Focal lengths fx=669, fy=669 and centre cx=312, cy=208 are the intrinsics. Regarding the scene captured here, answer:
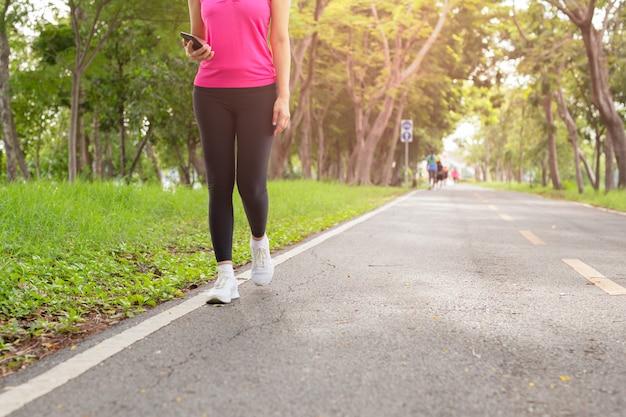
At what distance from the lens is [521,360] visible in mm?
2926

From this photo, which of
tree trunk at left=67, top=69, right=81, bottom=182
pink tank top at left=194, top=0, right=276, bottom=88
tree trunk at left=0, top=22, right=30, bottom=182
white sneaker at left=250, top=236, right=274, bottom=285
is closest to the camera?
pink tank top at left=194, top=0, right=276, bottom=88

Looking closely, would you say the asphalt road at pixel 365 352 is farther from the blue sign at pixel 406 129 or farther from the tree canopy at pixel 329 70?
the blue sign at pixel 406 129

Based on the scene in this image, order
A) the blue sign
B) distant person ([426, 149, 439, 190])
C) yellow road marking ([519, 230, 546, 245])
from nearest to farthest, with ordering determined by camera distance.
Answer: yellow road marking ([519, 230, 546, 245]) → the blue sign → distant person ([426, 149, 439, 190])

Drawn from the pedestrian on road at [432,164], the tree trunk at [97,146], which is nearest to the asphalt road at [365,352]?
the tree trunk at [97,146]

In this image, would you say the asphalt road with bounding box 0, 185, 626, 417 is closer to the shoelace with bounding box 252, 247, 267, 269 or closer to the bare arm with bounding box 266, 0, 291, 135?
the shoelace with bounding box 252, 247, 267, 269

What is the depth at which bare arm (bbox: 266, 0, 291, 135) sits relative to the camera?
13.3 ft

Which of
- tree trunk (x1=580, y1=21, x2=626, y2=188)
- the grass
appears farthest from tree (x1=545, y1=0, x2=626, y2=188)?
the grass

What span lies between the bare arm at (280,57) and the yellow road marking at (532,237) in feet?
15.1

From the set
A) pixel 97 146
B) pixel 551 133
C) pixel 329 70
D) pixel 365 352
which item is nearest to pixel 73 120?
pixel 97 146

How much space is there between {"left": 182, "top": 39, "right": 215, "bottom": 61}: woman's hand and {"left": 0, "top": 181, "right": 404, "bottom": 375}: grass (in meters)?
1.54

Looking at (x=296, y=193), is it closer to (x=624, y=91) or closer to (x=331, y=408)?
(x=331, y=408)

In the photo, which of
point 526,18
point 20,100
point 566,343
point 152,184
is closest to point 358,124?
point 526,18

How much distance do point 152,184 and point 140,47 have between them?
28.0 feet

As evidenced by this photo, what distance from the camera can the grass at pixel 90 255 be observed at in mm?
3672
